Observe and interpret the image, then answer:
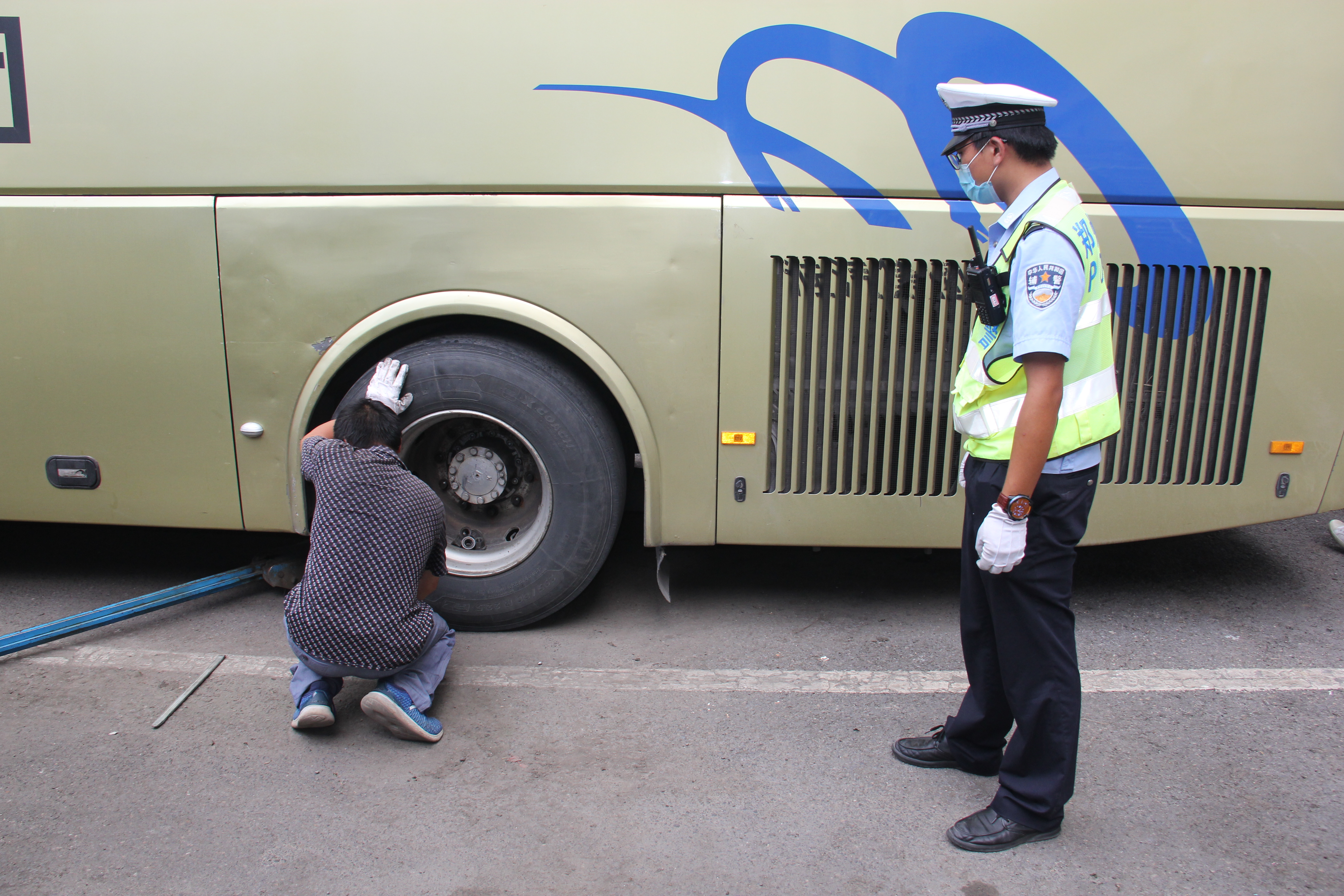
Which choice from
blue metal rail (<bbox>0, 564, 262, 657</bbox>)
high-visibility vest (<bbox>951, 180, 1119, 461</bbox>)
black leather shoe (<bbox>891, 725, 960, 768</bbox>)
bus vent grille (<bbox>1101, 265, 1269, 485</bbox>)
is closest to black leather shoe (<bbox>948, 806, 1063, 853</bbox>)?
black leather shoe (<bbox>891, 725, 960, 768</bbox>)

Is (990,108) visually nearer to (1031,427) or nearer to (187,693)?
(1031,427)

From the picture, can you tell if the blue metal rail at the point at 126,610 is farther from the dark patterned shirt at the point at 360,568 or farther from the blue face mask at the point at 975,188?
the blue face mask at the point at 975,188

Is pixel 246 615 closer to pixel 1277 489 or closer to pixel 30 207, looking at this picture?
pixel 30 207

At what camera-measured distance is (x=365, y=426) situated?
2.82 metres

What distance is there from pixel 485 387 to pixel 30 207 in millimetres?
1813

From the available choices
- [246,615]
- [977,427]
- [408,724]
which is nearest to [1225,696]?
[977,427]

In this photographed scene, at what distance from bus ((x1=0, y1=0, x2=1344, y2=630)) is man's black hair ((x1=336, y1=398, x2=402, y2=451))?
42cm

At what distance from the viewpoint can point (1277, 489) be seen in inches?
134

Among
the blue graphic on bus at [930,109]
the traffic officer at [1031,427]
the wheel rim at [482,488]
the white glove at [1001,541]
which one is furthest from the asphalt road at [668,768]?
the blue graphic on bus at [930,109]

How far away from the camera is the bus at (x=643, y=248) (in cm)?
306

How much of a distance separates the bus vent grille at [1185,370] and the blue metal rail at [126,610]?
356 centimetres

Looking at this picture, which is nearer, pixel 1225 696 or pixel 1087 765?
pixel 1087 765

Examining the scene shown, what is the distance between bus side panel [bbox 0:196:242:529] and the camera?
323 cm

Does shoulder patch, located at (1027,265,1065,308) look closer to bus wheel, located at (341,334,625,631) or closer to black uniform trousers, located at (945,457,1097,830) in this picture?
black uniform trousers, located at (945,457,1097,830)
